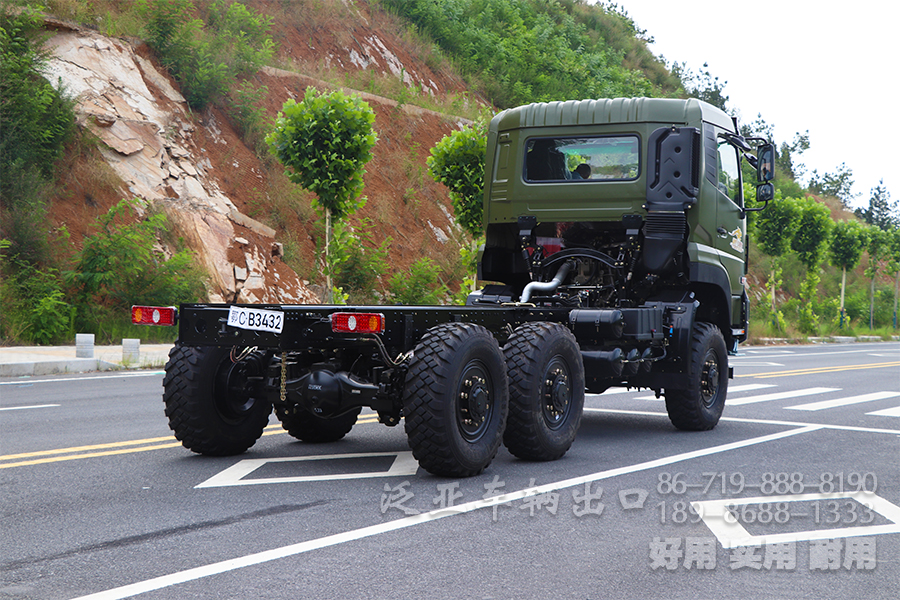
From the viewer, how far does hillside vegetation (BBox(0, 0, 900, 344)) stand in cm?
1823

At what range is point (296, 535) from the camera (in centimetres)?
471

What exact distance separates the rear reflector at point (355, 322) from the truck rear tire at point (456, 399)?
54 cm

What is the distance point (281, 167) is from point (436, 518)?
22132mm

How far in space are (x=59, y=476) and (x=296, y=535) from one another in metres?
2.36

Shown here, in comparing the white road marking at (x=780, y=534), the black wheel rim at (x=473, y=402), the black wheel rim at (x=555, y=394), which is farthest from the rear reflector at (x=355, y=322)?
the white road marking at (x=780, y=534)

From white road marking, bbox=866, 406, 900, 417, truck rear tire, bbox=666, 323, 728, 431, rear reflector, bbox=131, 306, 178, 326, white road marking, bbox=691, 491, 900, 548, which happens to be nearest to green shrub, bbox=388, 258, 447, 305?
white road marking, bbox=866, 406, 900, 417

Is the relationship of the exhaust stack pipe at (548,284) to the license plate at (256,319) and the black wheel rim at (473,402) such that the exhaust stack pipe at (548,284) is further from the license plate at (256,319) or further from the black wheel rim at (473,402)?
the license plate at (256,319)

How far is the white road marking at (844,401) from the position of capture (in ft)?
38.4

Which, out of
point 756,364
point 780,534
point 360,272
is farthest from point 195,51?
point 780,534

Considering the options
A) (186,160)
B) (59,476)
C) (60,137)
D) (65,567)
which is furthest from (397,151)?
(65,567)

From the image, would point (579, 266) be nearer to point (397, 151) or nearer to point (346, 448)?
point (346, 448)

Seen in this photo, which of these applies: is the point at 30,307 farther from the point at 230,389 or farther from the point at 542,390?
the point at 542,390

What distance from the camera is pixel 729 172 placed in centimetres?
940

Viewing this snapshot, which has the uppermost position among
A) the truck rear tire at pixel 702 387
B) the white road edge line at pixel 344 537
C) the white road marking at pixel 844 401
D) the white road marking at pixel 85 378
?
the truck rear tire at pixel 702 387
